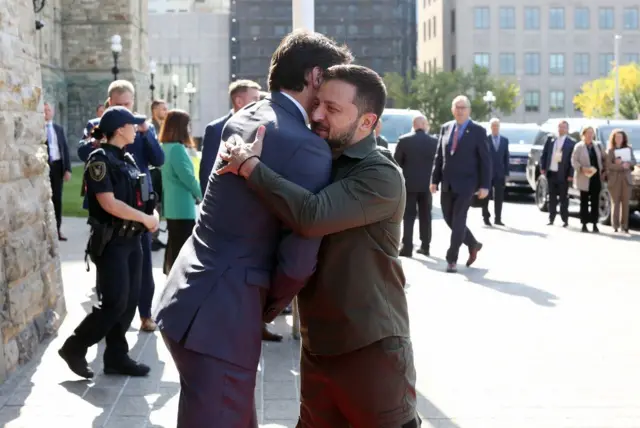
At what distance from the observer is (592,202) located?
19.7 metres

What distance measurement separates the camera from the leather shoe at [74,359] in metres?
7.18

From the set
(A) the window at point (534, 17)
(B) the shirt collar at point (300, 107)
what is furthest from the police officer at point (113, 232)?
(A) the window at point (534, 17)

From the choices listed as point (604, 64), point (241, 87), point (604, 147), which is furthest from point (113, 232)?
point (604, 64)

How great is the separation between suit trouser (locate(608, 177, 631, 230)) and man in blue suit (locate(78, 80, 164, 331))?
1114 cm

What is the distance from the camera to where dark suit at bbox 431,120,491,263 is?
13.1m

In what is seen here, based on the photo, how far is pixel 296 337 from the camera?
879 centimetres

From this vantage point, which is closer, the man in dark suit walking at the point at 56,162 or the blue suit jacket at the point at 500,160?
the man in dark suit walking at the point at 56,162

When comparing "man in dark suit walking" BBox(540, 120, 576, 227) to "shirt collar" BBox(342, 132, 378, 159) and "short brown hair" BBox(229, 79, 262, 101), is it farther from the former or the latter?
"shirt collar" BBox(342, 132, 378, 159)

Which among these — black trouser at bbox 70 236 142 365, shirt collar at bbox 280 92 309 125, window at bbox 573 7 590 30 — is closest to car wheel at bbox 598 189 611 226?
black trouser at bbox 70 236 142 365

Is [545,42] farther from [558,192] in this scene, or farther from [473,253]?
[473,253]

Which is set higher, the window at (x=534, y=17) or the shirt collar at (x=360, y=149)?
the window at (x=534, y=17)

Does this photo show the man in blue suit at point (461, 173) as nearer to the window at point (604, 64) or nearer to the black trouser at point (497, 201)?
the black trouser at point (497, 201)

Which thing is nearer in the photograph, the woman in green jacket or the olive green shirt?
the olive green shirt

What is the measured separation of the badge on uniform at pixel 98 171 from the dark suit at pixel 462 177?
664 cm
